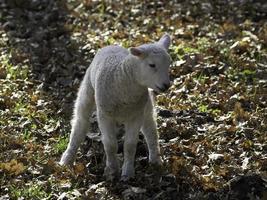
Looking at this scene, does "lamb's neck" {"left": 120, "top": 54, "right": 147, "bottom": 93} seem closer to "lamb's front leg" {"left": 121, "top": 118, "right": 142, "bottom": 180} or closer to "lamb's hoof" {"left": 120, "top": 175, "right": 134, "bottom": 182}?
"lamb's front leg" {"left": 121, "top": 118, "right": 142, "bottom": 180}

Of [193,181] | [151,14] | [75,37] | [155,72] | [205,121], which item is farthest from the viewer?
[151,14]

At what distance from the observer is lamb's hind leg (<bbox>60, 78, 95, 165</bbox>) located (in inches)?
329

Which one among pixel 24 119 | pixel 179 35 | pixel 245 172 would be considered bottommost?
pixel 245 172

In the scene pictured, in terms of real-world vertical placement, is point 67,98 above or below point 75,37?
below

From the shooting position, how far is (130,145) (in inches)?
306

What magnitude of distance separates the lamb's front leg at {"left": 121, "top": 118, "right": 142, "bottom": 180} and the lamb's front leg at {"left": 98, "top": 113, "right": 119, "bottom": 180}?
14 cm

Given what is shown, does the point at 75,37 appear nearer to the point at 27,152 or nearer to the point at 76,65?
the point at 76,65

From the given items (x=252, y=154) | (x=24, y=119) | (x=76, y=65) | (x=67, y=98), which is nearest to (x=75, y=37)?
(x=76, y=65)

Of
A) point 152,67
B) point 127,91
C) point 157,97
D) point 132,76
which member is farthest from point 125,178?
point 157,97

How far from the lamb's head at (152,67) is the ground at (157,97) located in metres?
1.41

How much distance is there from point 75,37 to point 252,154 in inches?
265

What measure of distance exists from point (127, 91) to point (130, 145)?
784 millimetres

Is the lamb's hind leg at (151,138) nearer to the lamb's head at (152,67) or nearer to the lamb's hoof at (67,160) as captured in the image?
the lamb's head at (152,67)

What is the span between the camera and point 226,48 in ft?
42.6
